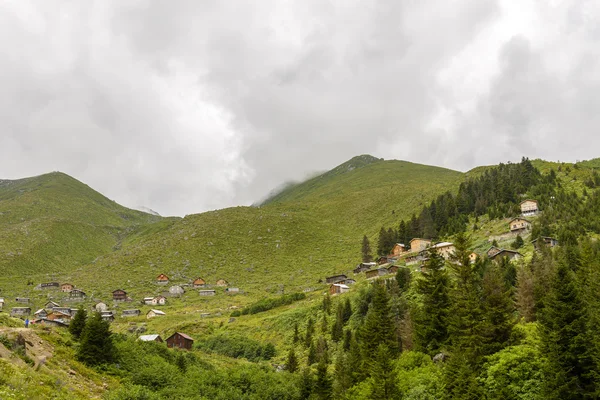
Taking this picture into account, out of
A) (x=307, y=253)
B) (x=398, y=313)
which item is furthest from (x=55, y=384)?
(x=307, y=253)

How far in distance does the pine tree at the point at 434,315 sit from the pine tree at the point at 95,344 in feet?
87.9

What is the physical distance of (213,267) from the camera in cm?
13238

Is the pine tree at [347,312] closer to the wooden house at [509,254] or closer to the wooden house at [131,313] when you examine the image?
the wooden house at [509,254]

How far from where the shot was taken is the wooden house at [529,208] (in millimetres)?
94000

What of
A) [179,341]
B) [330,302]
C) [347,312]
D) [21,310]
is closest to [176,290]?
[21,310]

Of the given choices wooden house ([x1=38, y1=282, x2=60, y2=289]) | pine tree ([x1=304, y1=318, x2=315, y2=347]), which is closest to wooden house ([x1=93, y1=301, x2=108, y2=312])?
wooden house ([x1=38, y1=282, x2=60, y2=289])

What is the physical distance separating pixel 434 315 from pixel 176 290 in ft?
284

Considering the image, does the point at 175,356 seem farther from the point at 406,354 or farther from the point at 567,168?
the point at 567,168

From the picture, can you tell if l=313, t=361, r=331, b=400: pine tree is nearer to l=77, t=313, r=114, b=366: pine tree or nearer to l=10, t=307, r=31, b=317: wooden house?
l=77, t=313, r=114, b=366: pine tree

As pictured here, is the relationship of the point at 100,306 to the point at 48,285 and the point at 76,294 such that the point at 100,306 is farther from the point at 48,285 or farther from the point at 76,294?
the point at 48,285

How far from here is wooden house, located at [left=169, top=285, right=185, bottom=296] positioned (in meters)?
110

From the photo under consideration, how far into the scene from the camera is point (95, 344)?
30.4 m

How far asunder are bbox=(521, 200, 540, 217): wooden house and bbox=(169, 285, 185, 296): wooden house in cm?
8699

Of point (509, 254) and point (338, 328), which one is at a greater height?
point (509, 254)
